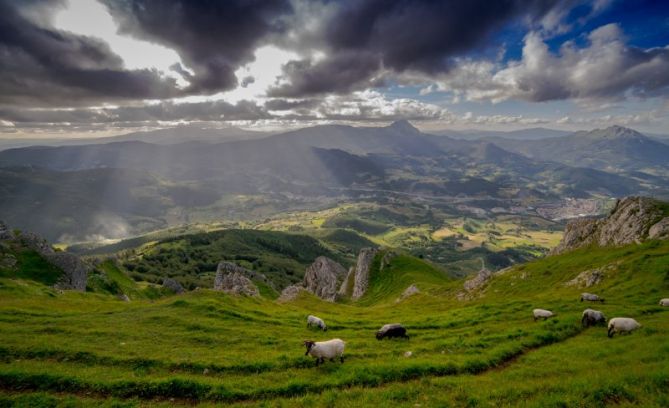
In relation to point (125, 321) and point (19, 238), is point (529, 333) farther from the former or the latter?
point (19, 238)

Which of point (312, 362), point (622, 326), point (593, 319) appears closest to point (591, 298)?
point (593, 319)

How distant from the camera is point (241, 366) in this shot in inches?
914

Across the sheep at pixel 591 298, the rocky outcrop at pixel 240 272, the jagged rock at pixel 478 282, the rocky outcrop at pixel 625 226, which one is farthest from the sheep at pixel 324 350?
the rocky outcrop at pixel 240 272

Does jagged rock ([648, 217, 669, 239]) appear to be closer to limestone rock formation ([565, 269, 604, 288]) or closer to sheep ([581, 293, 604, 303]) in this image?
limestone rock formation ([565, 269, 604, 288])

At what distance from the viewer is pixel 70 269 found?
8981 centimetres

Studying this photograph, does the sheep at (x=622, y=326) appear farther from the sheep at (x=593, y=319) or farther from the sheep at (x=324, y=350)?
the sheep at (x=324, y=350)

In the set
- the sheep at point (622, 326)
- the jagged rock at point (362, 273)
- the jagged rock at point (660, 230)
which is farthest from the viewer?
the jagged rock at point (362, 273)

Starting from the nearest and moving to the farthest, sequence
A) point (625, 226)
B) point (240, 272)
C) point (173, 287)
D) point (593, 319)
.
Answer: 1. point (593, 319)
2. point (625, 226)
3. point (240, 272)
4. point (173, 287)

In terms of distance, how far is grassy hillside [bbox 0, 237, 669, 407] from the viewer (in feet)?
59.5

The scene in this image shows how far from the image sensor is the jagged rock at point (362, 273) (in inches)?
5512

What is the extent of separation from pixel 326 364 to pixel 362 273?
127740mm

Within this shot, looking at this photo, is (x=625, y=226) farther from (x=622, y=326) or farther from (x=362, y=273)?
(x=362, y=273)

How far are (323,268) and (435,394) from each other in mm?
156370

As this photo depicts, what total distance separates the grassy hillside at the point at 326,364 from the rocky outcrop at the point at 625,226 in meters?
34.8
